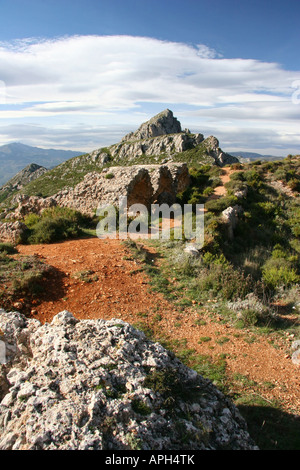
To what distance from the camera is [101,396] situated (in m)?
2.65

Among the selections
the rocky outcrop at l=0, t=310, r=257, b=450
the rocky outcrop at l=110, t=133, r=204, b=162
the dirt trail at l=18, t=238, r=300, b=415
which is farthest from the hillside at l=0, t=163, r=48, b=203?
the rocky outcrop at l=0, t=310, r=257, b=450

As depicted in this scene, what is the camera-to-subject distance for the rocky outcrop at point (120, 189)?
14289 millimetres

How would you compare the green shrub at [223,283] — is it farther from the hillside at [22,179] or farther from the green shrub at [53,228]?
the hillside at [22,179]

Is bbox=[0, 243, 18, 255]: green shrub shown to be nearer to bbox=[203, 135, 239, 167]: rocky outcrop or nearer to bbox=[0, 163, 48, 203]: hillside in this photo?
bbox=[203, 135, 239, 167]: rocky outcrop

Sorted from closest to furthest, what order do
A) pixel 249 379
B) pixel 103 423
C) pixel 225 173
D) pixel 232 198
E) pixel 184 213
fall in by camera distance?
pixel 103 423
pixel 249 379
pixel 184 213
pixel 232 198
pixel 225 173

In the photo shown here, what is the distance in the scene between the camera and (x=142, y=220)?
13555mm

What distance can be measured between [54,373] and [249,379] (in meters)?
3.52

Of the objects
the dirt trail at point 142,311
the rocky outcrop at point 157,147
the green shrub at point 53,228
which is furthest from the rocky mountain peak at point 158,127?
the dirt trail at point 142,311

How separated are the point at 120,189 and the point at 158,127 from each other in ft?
294

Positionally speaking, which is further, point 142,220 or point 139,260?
point 142,220

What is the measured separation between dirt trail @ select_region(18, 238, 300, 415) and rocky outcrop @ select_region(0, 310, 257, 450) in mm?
2042

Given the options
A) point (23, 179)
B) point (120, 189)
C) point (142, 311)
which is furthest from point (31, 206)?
point (23, 179)
